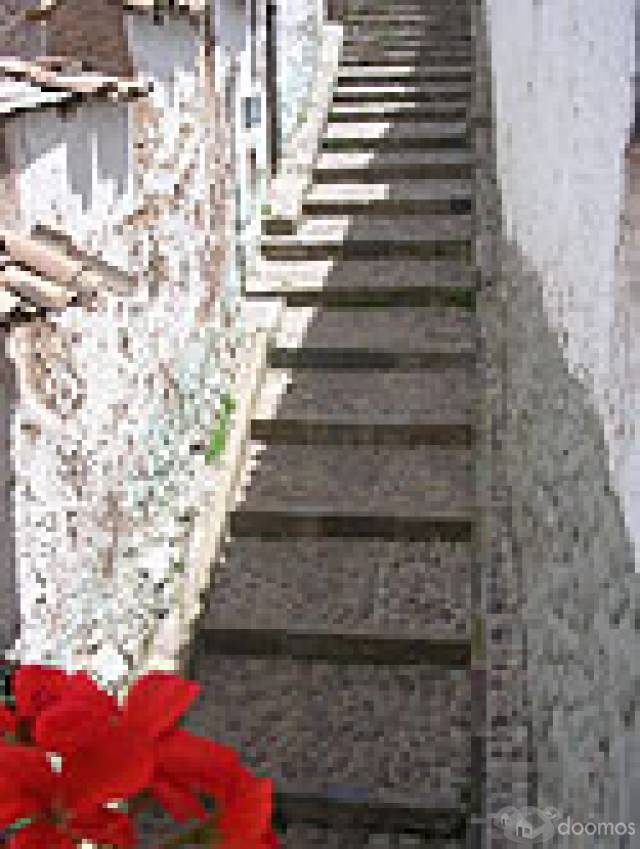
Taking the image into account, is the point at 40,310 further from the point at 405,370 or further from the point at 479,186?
the point at 479,186

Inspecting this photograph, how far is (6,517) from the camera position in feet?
11.4

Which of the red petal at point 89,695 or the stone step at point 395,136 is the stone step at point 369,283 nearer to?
the stone step at point 395,136

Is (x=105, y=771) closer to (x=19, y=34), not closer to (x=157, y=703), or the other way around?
(x=157, y=703)

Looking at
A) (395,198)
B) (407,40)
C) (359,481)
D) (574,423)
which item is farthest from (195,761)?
(407,40)

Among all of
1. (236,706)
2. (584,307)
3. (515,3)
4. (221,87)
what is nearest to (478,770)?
(236,706)

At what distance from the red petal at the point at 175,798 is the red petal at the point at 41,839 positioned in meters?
0.11

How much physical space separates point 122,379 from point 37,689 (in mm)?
3641

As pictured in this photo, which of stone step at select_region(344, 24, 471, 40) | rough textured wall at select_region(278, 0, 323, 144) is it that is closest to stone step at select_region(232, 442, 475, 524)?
rough textured wall at select_region(278, 0, 323, 144)

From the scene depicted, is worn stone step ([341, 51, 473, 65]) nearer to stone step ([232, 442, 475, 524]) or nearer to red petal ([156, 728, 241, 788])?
stone step ([232, 442, 475, 524])

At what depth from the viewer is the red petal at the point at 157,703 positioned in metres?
1.11

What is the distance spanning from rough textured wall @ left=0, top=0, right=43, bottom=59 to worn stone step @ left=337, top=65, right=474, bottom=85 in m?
6.75

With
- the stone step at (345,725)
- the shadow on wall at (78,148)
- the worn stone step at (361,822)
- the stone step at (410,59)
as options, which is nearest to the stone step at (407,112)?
the stone step at (410,59)

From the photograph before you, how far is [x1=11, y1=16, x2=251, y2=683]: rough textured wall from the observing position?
373 cm

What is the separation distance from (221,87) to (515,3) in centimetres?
187
